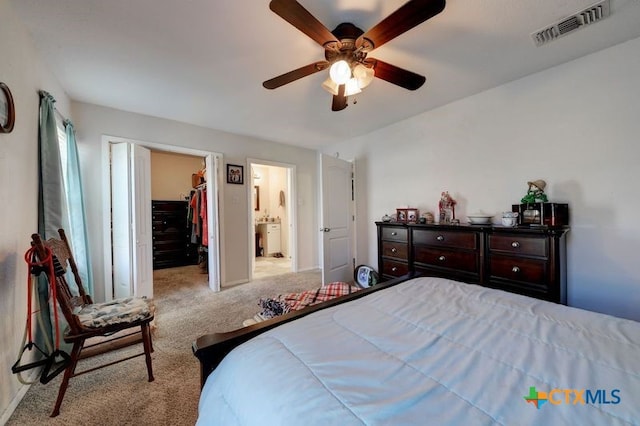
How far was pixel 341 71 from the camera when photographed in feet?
5.19

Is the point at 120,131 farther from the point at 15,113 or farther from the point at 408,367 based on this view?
the point at 408,367

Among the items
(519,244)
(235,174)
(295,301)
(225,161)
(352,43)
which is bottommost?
(295,301)

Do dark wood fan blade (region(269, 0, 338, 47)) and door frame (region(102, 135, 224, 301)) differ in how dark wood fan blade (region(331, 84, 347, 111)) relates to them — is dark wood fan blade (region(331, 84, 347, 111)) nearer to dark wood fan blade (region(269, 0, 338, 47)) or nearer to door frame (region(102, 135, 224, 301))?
dark wood fan blade (region(269, 0, 338, 47))

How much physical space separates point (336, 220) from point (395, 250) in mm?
1077

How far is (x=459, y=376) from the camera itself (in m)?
0.71

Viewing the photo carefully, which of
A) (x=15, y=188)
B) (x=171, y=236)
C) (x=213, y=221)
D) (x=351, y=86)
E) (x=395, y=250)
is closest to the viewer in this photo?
(x=15, y=188)

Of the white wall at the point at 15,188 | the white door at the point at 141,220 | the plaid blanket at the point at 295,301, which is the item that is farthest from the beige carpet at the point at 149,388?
the plaid blanket at the point at 295,301

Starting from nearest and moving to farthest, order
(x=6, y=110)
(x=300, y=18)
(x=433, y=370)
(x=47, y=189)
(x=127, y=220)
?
(x=433, y=370), (x=300, y=18), (x=6, y=110), (x=47, y=189), (x=127, y=220)

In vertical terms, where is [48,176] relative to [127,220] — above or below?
above

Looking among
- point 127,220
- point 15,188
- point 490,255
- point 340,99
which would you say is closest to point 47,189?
point 15,188

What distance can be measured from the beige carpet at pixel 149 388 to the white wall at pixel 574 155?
297 cm

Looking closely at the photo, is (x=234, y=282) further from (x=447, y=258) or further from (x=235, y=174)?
(x=447, y=258)

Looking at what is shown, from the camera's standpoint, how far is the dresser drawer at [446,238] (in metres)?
2.32

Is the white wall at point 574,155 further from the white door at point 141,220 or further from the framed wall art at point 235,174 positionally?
the white door at point 141,220
